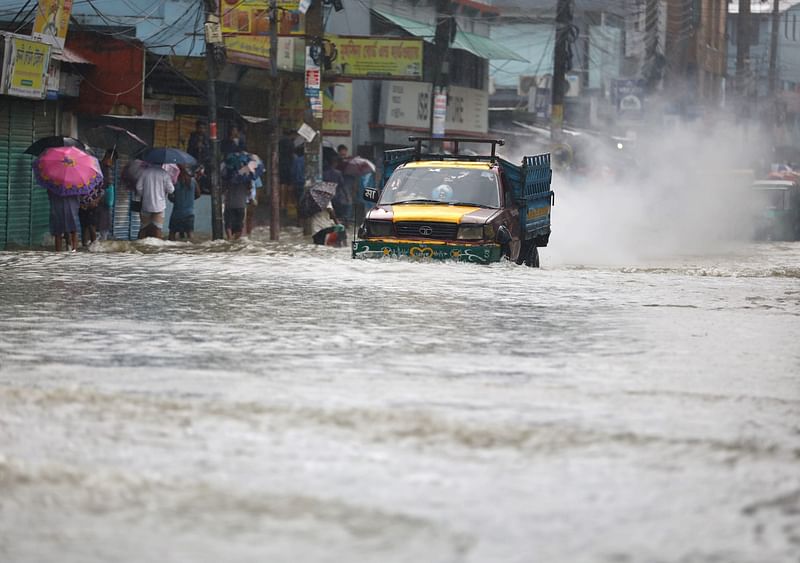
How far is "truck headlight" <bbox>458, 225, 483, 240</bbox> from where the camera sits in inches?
761

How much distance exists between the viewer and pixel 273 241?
29.6m

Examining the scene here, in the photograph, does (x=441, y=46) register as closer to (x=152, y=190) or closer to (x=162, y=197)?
(x=162, y=197)

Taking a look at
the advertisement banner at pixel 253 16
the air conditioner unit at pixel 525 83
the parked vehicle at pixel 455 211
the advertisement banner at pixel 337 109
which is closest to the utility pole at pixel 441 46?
the advertisement banner at pixel 337 109

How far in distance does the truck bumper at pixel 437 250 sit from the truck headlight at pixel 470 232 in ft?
0.40

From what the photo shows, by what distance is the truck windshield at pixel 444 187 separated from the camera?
2041 centimetres

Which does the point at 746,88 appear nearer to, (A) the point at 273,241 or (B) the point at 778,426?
(A) the point at 273,241

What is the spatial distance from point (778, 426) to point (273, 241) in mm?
22299

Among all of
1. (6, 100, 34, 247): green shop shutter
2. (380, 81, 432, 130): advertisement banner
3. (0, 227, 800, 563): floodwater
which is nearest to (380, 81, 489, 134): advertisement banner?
(380, 81, 432, 130): advertisement banner

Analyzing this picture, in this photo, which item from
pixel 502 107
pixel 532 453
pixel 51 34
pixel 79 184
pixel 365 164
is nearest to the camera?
Answer: pixel 532 453

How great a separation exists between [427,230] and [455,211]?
499 millimetres

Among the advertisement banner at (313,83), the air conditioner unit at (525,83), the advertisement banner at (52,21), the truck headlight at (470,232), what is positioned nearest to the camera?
the truck headlight at (470,232)

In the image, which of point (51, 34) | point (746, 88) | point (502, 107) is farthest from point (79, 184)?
point (746, 88)

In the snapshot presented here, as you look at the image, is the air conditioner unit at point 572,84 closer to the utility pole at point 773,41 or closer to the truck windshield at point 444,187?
the utility pole at point 773,41

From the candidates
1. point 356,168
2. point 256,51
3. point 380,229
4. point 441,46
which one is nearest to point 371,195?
point 380,229
